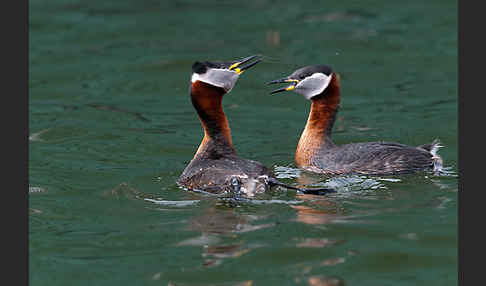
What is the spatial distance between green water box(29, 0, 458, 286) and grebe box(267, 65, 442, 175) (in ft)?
0.79

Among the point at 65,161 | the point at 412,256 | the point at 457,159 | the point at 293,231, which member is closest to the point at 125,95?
the point at 65,161

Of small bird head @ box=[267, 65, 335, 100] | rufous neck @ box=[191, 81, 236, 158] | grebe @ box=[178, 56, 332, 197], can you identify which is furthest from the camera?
small bird head @ box=[267, 65, 335, 100]

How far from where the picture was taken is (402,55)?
17.2 meters

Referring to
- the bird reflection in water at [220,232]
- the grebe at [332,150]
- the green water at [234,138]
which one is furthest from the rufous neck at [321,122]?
the bird reflection in water at [220,232]

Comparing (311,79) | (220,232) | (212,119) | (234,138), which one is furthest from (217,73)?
Answer: (234,138)

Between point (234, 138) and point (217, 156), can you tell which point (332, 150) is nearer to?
point (217, 156)

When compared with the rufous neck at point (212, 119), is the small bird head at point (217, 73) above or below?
above

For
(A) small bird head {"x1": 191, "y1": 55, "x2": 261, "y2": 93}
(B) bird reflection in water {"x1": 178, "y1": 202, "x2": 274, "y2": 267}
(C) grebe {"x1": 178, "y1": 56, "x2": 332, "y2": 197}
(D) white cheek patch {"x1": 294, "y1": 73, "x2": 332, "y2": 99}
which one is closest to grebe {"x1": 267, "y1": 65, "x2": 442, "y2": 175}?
(D) white cheek patch {"x1": 294, "y1": 73, "x2": 332, "y2": 99}

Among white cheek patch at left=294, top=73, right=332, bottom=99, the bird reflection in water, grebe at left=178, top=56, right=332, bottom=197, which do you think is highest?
white cheek patch at left=294, top=73, right=332, bottom=99

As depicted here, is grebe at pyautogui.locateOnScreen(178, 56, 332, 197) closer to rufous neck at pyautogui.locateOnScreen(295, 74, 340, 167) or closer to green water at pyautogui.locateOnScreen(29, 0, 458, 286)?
green water at pyautogui.locateOnScreen(29, 0, 458, 286)

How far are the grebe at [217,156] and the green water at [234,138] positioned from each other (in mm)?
213

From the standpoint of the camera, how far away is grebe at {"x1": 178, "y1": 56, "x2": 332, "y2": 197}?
9.59 meters

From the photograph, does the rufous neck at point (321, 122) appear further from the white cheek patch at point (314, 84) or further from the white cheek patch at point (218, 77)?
the white cheek patch at point (218, 77)

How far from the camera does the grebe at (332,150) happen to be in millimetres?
10555
